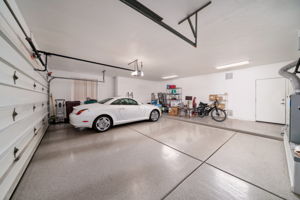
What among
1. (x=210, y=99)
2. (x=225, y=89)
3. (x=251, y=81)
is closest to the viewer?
(x=251, y=81)

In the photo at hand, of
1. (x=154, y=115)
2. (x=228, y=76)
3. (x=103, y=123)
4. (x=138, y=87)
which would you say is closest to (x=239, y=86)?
(x=228, y=76)

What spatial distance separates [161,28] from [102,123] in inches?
128

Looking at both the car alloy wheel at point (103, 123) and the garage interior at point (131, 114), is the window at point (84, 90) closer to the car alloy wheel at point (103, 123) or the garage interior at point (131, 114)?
the garage interior at point (131, 114)

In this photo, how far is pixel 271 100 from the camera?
4156mm

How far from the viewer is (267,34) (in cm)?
225

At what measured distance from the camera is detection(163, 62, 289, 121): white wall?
4355 millimetres

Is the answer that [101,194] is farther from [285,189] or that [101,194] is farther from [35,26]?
[35,26]

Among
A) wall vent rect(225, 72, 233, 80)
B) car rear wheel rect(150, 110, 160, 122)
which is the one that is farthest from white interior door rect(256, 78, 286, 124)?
car rear wheel rect(150, 110, 160, 122)

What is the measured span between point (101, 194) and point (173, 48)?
353 cm

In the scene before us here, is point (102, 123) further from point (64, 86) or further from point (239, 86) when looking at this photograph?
→ point (239, 86)

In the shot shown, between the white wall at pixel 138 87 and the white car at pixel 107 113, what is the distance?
10.5 feet

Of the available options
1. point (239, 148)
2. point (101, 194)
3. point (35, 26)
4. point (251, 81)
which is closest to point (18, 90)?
point (35, 26)

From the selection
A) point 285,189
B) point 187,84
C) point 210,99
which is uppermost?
point 187,84

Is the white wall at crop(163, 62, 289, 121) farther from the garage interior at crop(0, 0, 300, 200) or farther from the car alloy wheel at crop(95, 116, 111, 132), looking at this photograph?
the car alloy wheel at crop(95, 116, 111, 132)
